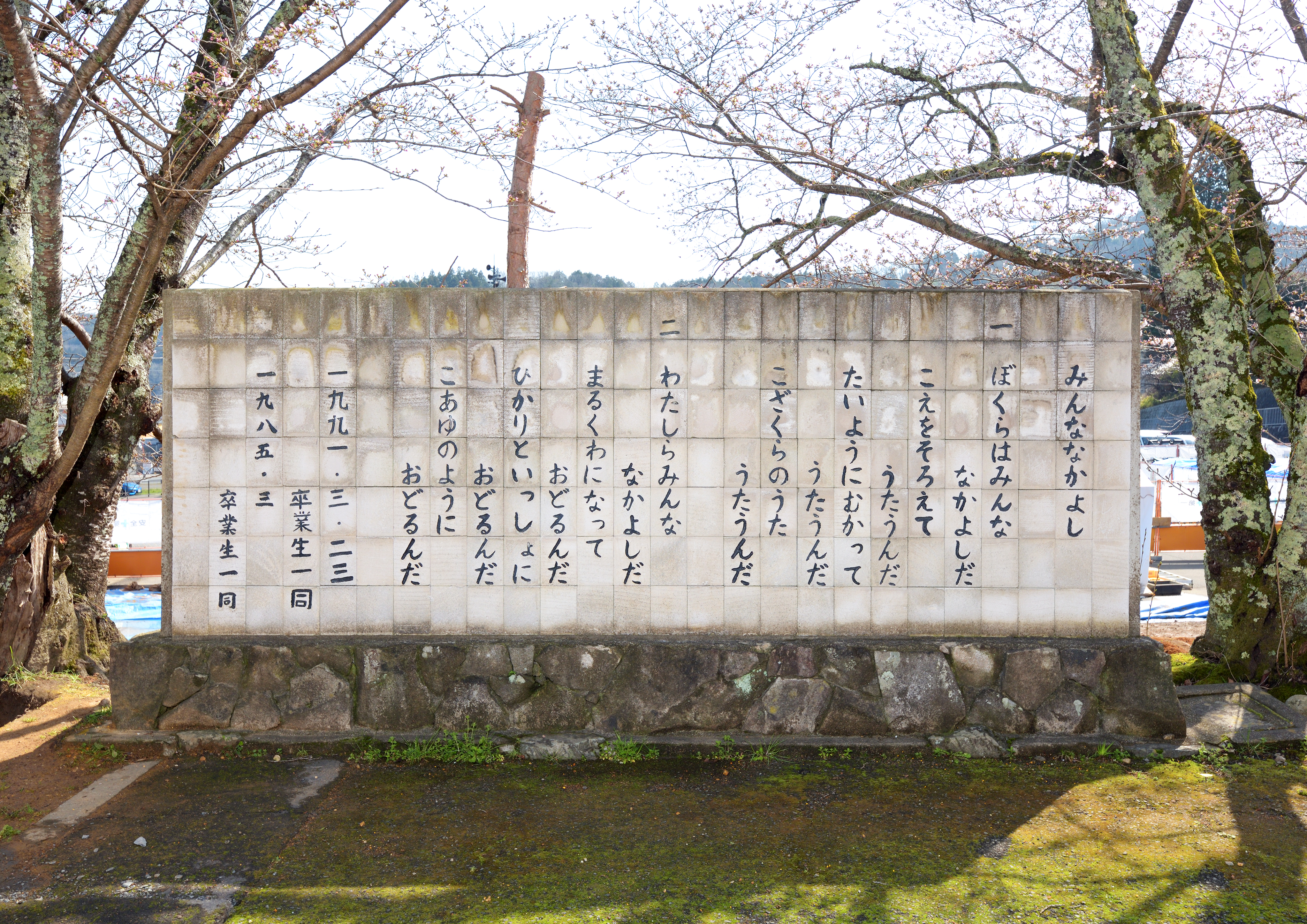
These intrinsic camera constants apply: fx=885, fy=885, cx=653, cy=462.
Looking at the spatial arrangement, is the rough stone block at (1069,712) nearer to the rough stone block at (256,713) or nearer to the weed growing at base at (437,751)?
the weed growing at base at (437,751)

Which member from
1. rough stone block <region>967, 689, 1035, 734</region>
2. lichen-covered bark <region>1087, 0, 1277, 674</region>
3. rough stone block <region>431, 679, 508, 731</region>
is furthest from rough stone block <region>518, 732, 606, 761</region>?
lichen-covered bark <region>1087, 0, 1277, 674</region>

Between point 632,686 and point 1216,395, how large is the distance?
5.00 meters

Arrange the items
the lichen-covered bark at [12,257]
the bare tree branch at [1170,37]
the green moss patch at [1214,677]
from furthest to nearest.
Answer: the bare tree branch at [1170,37] < the green moss patch at [1214,677] < the lichen-covered bark at [12,257]

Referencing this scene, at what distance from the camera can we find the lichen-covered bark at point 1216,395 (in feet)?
22.2

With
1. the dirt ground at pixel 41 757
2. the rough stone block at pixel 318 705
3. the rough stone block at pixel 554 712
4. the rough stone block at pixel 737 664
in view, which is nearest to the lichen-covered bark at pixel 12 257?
the dirt ground at pixel 41 757

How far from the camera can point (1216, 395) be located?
683 cm

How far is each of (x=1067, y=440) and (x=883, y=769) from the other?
8.24ft

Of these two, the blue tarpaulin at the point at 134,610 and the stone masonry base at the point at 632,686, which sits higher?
the stone masonry base at the point at 632,686

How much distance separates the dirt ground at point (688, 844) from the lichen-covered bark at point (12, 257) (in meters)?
2.86

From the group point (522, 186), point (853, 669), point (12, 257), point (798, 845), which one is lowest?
point (798, 845)

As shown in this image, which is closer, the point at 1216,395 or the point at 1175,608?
the point at 1216,395

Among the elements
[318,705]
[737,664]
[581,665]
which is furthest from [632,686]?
[318,705]

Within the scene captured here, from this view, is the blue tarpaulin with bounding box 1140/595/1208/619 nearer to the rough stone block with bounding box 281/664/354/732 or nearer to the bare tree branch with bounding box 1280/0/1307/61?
the bare tree branch with bounding box 1280/0/1307/61

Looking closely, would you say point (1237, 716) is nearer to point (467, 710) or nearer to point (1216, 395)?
point (1216, 395)
